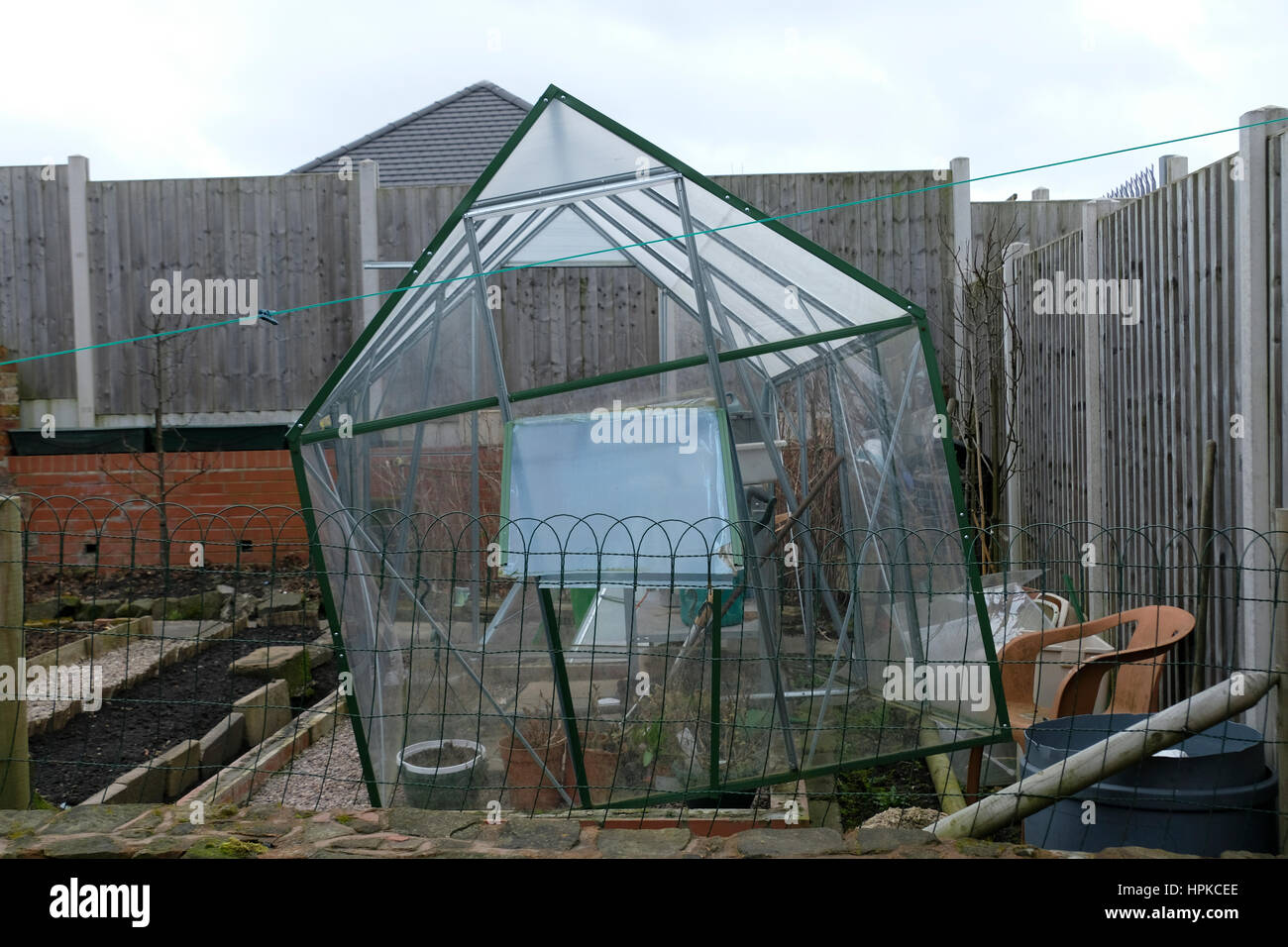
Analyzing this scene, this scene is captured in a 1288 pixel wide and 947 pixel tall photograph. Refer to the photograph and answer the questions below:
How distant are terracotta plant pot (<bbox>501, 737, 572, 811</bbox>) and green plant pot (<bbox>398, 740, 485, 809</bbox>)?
5.1 inches

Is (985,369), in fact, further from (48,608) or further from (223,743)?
(48,608)

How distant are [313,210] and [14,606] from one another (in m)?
6.70

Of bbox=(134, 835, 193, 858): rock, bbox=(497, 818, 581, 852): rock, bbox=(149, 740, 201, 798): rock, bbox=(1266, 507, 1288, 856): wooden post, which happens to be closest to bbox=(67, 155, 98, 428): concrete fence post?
bbox=(149, 740, 201, 798): rock

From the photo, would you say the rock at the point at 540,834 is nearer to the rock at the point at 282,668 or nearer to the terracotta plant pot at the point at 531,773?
the terracotta plant pot at the point at 531,773

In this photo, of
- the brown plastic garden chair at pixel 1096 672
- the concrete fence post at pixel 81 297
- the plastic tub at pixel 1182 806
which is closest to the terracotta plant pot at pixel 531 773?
the brown plastic garden chair at pixel 1096 672

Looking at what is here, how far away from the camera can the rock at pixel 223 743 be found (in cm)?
531

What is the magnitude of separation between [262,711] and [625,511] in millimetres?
3016

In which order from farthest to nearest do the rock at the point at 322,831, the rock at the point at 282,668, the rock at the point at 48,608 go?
the rock at the point at 48,608 → the rock at the point at 282,668 → the rock at the point at 322,831

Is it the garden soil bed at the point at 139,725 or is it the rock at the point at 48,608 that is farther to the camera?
the rock at the point at 48,608

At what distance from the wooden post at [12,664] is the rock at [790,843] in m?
2.46

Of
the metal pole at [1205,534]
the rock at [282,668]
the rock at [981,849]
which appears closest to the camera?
the rock at [981,849]

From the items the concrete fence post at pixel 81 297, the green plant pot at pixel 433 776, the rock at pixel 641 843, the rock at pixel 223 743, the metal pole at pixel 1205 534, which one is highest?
the concrete fence post at pixel 81 297

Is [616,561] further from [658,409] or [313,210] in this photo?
[313,210]

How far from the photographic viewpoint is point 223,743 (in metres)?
5.55
